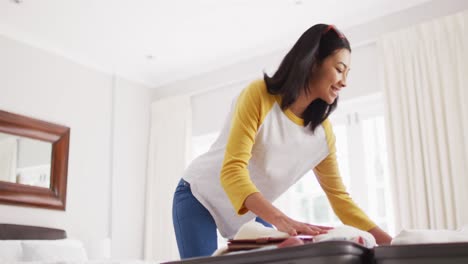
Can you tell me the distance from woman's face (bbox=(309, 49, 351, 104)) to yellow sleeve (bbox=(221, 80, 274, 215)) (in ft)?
0.51

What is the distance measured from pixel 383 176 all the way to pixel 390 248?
345 centimetres

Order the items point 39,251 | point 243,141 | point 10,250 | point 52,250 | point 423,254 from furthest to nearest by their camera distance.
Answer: point 52,250 < point 39,251 < point 10,250 < point 243,141 < point 423,254

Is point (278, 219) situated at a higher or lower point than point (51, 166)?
lower

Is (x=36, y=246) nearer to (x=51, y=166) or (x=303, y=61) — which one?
(x=51, y=166)

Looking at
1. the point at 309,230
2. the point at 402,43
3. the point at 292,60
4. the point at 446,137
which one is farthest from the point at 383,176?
the point at 309,230

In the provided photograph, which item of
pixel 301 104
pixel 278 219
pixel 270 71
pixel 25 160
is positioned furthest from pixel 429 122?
pixel 25 160

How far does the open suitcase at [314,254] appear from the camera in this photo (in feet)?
2.56

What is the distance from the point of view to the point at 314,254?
2.59ft

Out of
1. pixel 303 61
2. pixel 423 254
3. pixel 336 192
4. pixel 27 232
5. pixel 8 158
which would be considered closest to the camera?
pixel 423 254

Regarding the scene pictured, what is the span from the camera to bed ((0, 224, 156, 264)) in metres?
3.62

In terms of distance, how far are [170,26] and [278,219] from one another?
→ 357cm

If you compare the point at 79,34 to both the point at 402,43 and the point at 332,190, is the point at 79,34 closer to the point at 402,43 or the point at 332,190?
the point at 402,43

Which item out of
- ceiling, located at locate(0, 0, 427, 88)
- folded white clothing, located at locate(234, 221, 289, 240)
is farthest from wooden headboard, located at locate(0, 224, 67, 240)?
folded white clothing, located at locate(234, 221, 289, 240)

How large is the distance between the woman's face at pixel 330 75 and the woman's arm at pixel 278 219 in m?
0.46
